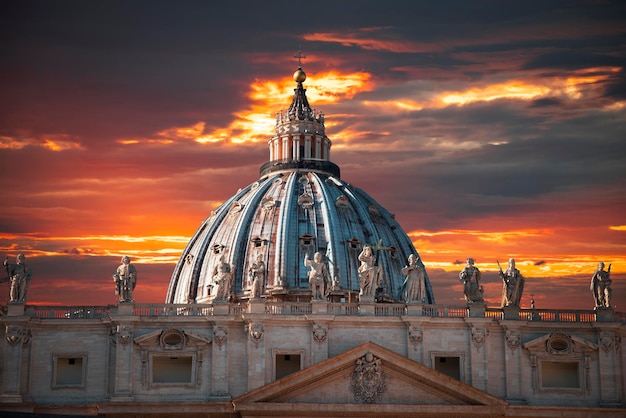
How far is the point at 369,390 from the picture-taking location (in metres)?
90.5

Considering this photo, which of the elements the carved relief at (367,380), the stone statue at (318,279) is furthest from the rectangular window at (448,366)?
the stone statue at (318,279)

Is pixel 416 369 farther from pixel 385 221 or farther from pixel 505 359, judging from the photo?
pixel 385 221

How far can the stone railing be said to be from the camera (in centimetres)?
9244

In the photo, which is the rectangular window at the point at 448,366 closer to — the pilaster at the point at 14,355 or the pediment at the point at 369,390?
the pediment at the point at 369,390

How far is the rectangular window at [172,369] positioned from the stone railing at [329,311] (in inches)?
110

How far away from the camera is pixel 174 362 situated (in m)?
92.9

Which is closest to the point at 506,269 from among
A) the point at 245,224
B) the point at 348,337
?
the point at 348,337

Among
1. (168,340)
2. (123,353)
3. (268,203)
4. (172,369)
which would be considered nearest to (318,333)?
(168,340)

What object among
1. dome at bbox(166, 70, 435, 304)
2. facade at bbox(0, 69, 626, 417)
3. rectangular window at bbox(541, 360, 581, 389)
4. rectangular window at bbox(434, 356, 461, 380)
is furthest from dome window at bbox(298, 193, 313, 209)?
rectangular window at bbox(541, 360, 581, 389)

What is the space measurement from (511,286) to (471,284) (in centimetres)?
283

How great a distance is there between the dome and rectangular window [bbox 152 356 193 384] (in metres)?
43.4

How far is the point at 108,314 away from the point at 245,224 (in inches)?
2205

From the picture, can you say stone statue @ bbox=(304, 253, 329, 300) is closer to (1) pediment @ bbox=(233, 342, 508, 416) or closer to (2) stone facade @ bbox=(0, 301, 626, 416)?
(2) stone facade @ bbox=(0, 301, 626, 416)

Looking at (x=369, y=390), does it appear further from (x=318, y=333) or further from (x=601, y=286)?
(x=601, y=286)
